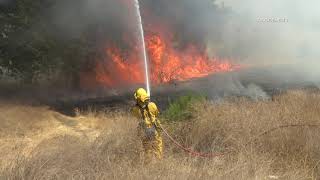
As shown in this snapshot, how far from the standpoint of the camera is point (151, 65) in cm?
2212

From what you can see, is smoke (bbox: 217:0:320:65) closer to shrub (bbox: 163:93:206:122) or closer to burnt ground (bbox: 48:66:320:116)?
burnt ground (bbox: 48:66:320:116)

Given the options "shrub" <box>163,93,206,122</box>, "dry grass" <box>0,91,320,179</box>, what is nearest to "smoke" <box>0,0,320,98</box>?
"shrub" <box>163,93,206,122</box>

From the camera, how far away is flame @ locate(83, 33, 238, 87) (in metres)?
21.4

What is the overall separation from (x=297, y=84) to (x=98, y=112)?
7.50m

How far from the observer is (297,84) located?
19.8 metres

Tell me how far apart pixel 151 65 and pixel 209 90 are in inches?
168

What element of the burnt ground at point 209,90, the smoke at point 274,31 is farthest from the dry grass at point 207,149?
the smoke at point 274,31

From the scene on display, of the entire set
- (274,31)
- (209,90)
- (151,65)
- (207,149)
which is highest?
(274,31)

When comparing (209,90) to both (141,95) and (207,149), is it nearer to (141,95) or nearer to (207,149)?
(207,149)

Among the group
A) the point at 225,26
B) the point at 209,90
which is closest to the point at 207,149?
the point at 209,90

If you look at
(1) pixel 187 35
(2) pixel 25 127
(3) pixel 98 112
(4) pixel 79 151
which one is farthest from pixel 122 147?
(1) pixel 187 35

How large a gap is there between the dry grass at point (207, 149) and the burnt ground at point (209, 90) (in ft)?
13.2

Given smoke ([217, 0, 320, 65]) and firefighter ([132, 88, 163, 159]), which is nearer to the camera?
firefighter ([132, 88, 163, 159])

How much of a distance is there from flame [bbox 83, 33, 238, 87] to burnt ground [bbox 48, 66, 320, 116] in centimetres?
102
